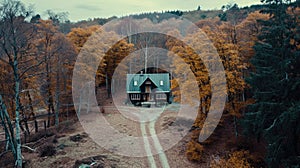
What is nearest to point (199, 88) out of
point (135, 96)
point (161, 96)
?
point (161, 96)

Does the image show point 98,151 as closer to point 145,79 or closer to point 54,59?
point 54,59

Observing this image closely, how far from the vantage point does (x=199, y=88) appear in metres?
16.4

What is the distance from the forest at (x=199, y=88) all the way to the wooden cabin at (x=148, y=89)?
4.84m

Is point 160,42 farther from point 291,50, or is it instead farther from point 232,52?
point 291,50

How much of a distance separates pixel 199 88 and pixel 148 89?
49.9 ft

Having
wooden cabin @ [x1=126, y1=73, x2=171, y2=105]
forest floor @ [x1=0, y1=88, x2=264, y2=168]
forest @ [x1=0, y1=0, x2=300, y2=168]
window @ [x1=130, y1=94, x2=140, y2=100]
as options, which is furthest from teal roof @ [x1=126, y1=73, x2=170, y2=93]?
forest floor @ [x1=0, y1=88, x2=264, y2=168]

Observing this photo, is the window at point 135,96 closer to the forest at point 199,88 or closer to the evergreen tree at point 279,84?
the forest at point 199,88

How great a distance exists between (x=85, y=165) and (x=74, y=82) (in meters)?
12.5

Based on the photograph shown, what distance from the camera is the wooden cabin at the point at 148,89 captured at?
101 feet

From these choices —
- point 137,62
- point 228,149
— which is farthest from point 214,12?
point 228,149

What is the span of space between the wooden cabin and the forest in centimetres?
484

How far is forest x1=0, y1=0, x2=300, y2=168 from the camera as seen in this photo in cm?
1170

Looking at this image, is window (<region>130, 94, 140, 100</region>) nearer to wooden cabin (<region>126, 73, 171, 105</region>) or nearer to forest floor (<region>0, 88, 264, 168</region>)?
wooden cabin (<region>126, 73, 171, 105</region>)

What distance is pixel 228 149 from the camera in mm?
16328
